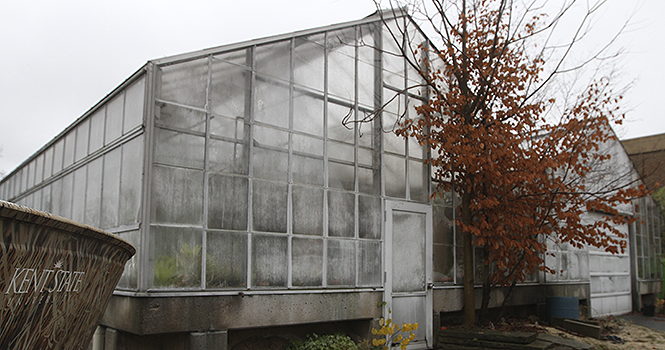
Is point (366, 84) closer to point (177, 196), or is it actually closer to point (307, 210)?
point (307, 210)

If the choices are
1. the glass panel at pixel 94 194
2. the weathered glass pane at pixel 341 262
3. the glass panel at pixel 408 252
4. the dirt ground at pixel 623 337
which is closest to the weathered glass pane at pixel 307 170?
the weathered glass pane at pixel 341 262

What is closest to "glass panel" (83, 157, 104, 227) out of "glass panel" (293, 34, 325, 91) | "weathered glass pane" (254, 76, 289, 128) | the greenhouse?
→ the greenhouse

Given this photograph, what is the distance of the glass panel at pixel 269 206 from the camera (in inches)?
305

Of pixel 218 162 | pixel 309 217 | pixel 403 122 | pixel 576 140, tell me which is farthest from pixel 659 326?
pixel 218 162

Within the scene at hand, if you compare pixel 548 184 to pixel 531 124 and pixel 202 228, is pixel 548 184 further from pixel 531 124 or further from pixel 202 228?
pixel 202 228

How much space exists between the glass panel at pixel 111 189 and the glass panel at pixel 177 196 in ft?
3.16

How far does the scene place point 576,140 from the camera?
38.0ft

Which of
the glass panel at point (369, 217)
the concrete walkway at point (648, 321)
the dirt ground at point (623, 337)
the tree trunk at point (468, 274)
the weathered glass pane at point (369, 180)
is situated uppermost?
the weathered glass pane at point (369, 180)

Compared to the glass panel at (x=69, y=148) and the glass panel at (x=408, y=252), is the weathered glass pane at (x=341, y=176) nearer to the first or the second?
the glass panel at (x=408, y=252)

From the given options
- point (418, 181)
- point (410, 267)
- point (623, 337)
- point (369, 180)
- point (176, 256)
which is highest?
point (418, 181)

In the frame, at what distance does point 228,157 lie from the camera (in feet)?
24.6

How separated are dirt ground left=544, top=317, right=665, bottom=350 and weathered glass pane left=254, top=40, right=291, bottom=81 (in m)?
7.95

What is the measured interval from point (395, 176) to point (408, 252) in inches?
55.2

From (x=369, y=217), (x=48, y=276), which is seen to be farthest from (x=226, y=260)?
(x=48, y=276)
